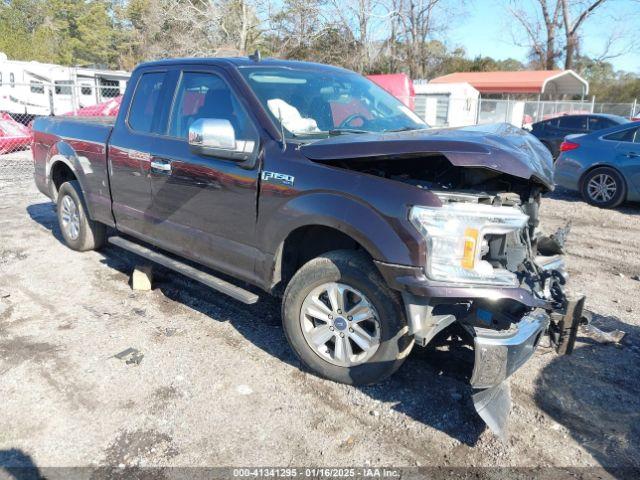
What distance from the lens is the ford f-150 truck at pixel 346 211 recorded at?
270cm

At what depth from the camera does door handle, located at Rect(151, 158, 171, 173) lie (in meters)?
4.06

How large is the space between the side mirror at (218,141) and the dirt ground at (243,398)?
1395 millimetres

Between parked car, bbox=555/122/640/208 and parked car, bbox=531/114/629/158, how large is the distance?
3.79 metres

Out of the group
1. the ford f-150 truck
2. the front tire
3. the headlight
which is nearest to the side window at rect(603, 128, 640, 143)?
the ford f-150 truck

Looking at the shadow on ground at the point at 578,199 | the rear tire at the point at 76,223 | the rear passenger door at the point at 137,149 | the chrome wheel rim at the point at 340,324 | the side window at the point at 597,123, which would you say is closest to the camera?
the chrome wheel rim at the point at 340,324

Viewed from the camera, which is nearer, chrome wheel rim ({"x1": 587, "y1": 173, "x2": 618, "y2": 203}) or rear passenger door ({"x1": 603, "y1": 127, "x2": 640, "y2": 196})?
rear passenger door ({"x1": 603, "y1": 127, "x2": 640, "y2": 196})

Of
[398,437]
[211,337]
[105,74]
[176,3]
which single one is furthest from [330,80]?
[176,3]

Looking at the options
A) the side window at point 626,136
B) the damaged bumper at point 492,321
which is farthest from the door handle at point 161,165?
the side window at point 626,136

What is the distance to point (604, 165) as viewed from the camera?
28.5 feet

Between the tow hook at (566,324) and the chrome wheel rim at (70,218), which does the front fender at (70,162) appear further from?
the tow hook at (566,324)

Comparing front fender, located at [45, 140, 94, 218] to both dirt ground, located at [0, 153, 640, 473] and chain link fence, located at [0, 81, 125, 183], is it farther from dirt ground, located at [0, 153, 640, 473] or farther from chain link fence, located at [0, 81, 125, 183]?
chain link fence, located at [0, 81, 125, 183]

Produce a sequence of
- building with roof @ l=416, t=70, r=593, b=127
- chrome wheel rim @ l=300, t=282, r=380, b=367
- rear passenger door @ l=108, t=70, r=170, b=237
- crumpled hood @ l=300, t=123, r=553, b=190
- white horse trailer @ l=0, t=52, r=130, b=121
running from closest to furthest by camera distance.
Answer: crumpled hood @ l=300, t=123, r=553, b=190 → chrome wheel rim @ l=300, t=282, r=380, b=367 → rear passenger door @ l=108, t=70, r=170, b=237 → building with roof @ l=416, t=70, r=593, b=127 → white horse trailer @ l=0, t=52, r=130, b=121

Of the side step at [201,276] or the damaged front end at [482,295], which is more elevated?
the damaged front end at [482,295]

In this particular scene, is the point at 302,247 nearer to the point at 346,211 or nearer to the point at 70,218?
the point at 346,211
